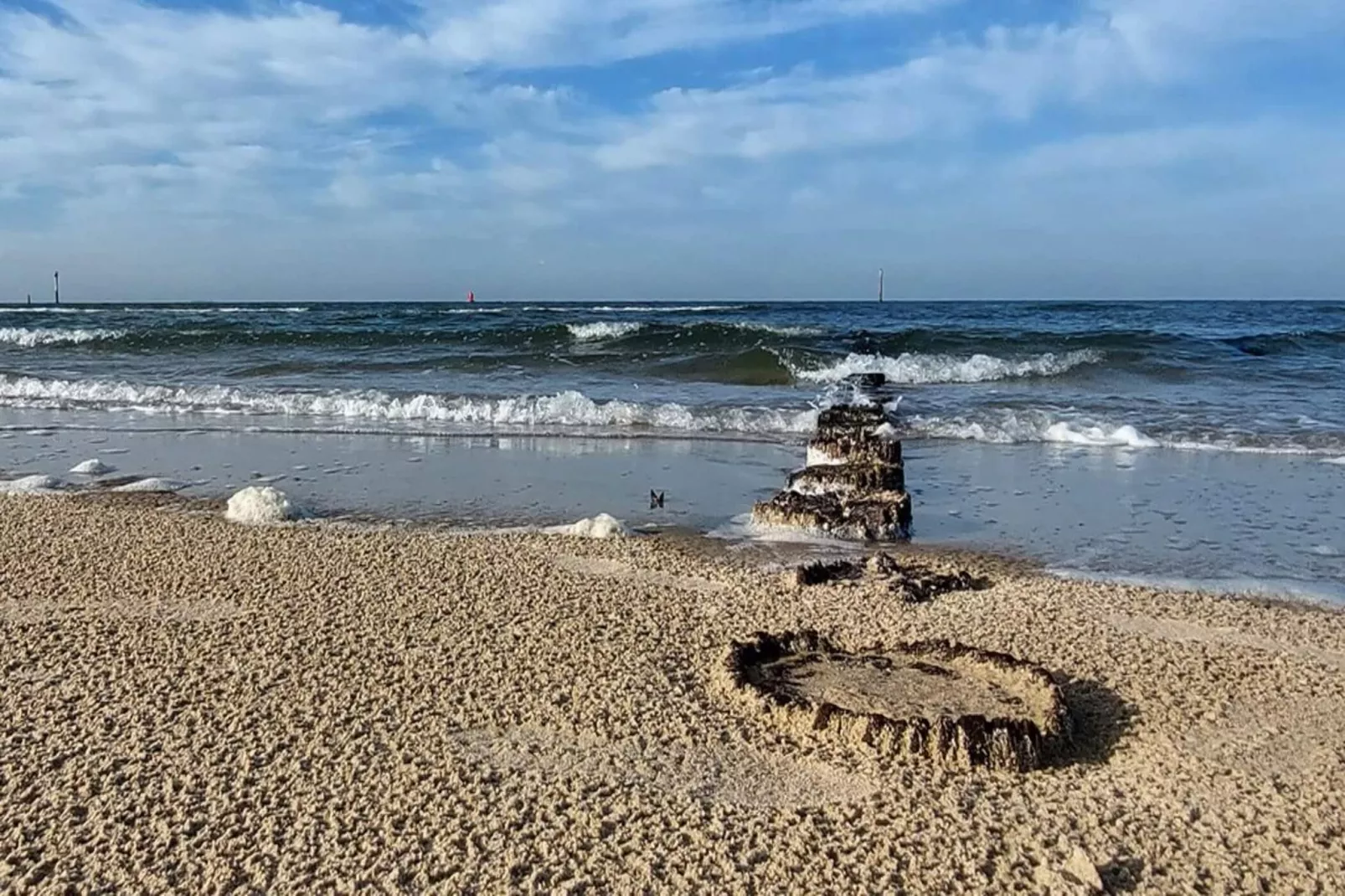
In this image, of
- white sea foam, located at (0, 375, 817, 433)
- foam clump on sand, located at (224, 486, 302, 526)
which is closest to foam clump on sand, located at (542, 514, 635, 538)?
foam clump on sand, located at (224, 486, 302, 526)

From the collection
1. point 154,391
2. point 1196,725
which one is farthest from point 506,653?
point 154,391

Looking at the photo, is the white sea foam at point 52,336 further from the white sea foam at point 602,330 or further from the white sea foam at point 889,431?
the white sea foam at point 889,431

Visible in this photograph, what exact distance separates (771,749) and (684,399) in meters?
11.1

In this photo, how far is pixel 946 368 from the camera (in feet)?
60.7

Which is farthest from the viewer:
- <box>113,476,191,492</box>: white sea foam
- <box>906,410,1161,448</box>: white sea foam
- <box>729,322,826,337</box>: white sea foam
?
<box>729,322,826,337</box>: white sea foam

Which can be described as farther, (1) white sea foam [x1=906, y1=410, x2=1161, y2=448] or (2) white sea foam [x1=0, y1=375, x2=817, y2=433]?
(2) white sea foam [x1=0, y1=375, x2=817, y2=433]

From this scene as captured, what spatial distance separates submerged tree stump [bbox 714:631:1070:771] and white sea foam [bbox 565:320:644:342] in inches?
775

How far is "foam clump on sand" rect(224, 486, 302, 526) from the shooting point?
251 inches

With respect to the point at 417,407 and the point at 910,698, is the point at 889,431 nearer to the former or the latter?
the point at 417,407

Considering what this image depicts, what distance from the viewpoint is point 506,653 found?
391 cm

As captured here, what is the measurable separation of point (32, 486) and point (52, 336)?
69.5 feet

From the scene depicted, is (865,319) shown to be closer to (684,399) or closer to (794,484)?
(684,399)

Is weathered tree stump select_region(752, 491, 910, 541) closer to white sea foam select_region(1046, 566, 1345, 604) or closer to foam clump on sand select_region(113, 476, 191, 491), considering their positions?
white sea foam select_region(1046, 566, 1345, 604)

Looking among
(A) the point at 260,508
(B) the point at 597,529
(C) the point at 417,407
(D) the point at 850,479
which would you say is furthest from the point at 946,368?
(A) the point at 260,508
